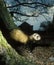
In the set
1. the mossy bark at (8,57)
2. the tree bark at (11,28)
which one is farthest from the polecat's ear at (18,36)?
the mossy bark at (8,57)

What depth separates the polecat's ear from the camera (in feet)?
10.4

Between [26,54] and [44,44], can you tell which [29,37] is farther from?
[44,44]

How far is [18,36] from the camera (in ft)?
10.5

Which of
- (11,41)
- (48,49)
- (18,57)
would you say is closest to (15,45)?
(11,41)

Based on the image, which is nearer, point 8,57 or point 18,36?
point 8,57

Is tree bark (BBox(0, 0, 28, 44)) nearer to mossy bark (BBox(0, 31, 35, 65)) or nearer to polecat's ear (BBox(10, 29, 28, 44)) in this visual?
polecat's ear (BBox(10, 29, 28, 44))

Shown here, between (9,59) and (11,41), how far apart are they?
0.57 meters

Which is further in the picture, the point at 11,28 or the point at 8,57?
the point at 11,28

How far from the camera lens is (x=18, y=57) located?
285 cm

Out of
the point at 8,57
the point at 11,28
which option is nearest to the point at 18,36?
the point at 11,28

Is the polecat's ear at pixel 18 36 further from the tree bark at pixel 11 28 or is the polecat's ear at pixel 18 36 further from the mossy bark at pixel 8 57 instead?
the mossy bark at pixel 8 57

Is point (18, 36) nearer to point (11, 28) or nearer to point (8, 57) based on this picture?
point (11, 28)

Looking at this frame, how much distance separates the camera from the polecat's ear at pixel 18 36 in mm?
3175

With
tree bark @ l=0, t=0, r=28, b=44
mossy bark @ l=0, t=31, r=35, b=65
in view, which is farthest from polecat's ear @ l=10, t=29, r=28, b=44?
mossy bark @ l=0, t=31, r=35, b=65
